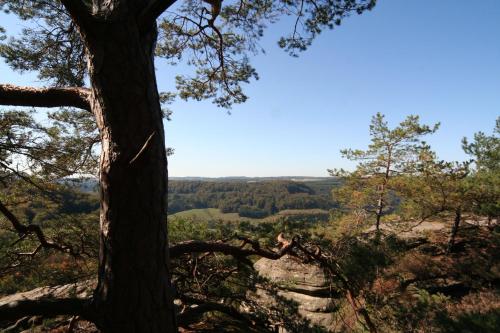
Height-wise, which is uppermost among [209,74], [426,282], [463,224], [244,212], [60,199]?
[209,74]

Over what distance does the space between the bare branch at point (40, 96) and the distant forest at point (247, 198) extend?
240ft

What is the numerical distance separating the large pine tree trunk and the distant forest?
73.1 metres

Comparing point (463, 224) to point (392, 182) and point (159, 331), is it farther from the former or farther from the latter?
point (159, 331)

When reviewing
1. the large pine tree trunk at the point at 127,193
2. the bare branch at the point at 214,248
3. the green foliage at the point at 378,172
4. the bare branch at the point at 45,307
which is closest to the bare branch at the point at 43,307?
the bare branch at the point at 45,307

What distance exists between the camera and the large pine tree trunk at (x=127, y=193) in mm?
1446

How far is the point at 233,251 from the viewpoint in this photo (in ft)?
8.71

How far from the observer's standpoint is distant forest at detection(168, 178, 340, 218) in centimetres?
8616

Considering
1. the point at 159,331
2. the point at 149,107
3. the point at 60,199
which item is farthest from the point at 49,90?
the point at 60,199

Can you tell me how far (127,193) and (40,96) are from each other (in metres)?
1.01

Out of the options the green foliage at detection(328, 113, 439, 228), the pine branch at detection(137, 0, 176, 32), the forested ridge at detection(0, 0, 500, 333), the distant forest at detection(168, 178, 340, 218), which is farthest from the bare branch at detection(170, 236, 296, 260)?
the distant forest at detection(168, 178, 340, 218)

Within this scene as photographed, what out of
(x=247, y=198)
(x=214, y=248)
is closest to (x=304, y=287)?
(x=214, y=248)

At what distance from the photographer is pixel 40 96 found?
185cm

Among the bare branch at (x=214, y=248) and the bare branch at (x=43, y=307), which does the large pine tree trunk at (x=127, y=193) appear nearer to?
the bare branch at (x=43, y=307)

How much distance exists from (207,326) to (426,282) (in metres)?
8.22
